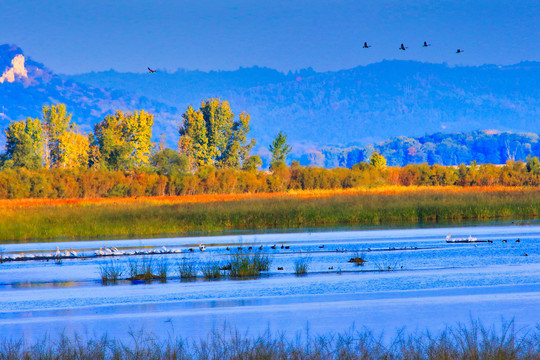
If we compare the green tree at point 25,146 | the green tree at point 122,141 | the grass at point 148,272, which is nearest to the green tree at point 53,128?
the green tree at point 25,146

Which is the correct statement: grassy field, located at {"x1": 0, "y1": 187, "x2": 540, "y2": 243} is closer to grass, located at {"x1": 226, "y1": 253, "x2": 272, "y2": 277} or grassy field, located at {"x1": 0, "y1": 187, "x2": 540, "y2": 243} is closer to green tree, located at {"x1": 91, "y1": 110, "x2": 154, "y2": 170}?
grass, located at {"x1": 226, "y1": 253, "x2": 272, "y2": 277}

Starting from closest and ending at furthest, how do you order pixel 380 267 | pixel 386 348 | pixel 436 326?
pixel 386 348, pixel 436 326, pixel 380 267

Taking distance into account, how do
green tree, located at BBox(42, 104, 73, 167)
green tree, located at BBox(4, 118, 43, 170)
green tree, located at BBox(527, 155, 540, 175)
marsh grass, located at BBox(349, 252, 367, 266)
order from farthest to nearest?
green tree, located at BBox(42, 104, 73, 167), green tree, located at BBox(4, 118, 43, 170), green tree, located at BBox(527, 155, 540, 175), marsh grass, located at BBox(349, 252, 367, 266)

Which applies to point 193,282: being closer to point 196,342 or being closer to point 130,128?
point 196,342

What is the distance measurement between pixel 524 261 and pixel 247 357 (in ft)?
45.0

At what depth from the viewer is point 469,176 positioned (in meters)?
84.1

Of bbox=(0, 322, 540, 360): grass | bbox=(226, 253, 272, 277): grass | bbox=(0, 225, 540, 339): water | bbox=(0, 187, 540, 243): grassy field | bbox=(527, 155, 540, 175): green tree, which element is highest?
bbox=(527, 155, 540, 175): green tree

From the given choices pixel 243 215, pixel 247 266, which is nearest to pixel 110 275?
pixel 247 266

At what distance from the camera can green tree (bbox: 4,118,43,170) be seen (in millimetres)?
87431

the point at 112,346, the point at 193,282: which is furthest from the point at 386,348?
the point at 193,282

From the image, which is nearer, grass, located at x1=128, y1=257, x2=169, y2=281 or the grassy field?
grass, located at x1=128, y1=257, x2=169, y2=281

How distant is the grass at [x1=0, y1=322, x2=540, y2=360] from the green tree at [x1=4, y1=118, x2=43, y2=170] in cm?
7805

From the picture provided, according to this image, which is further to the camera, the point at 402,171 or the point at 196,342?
the point at 402,171

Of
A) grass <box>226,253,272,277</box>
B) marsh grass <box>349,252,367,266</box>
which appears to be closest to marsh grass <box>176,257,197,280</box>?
grass <box>226,253,272,277</box>
